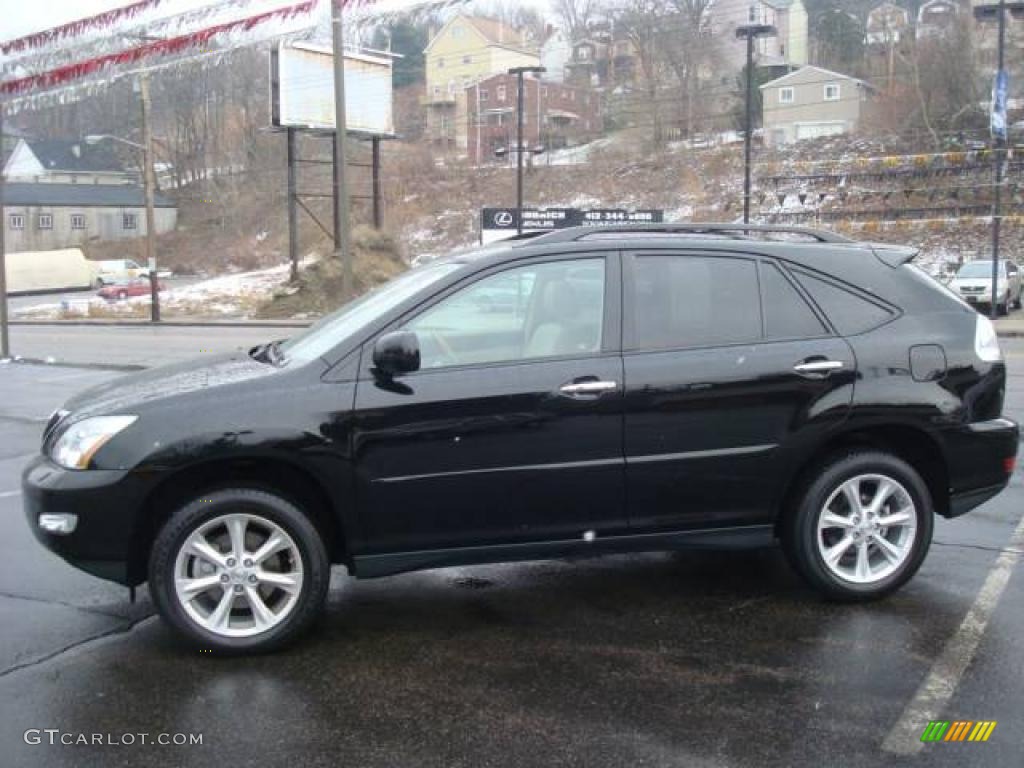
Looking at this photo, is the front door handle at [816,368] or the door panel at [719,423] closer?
the door panel at [719,423]

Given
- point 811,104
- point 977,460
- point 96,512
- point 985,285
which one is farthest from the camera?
point 811,104

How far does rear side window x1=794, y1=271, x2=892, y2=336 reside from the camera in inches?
198

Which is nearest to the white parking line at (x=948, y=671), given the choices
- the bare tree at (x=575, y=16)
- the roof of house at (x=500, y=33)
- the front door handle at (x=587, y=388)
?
the front door handle at (x=587, y=388)

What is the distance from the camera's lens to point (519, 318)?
192 inches

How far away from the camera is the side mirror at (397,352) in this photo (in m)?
4.41

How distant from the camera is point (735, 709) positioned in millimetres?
3908

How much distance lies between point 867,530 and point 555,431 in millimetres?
1593

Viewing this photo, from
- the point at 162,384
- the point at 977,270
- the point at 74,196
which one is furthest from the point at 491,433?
the point at 74,196

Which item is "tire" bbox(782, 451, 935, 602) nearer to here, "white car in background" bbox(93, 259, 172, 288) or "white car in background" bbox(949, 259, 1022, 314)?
"white car in background" bbox(949, 259, 1022, 314)

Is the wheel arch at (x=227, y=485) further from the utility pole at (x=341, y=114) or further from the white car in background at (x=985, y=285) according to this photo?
the white car in background at (x=985, y=285)

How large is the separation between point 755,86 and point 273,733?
73.1 meters

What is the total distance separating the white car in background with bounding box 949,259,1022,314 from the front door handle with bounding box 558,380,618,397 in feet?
76.1

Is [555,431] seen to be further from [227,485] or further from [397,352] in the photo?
[227,485]

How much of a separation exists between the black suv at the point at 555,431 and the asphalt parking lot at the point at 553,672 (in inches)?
12.8
